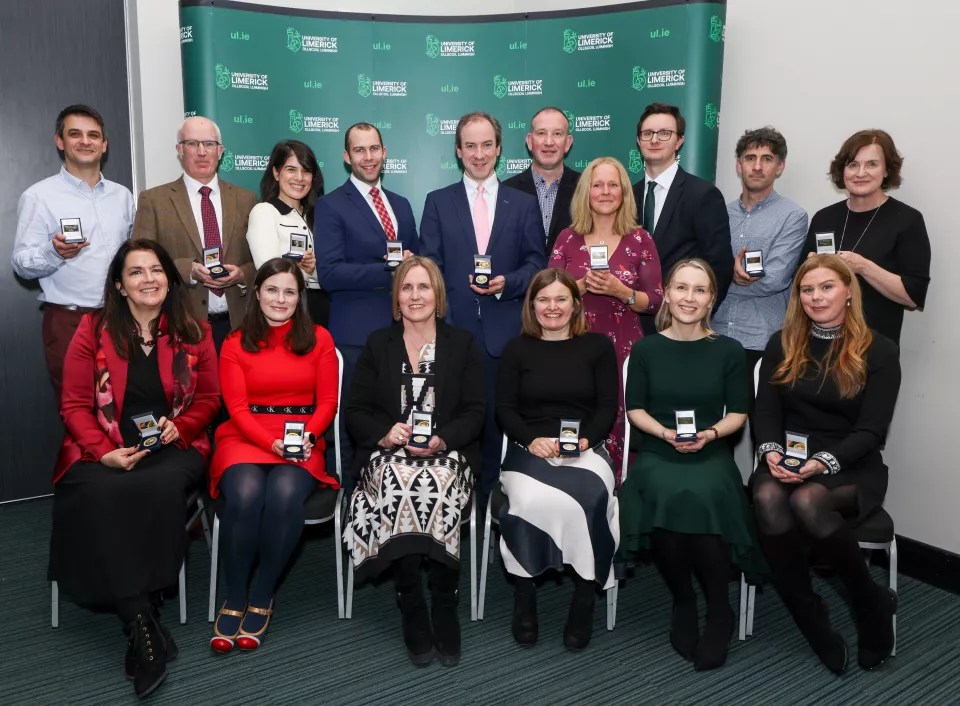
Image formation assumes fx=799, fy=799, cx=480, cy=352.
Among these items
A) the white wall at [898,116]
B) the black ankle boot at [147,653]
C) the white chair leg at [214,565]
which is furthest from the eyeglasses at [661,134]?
the black ankle boot at [147,653]

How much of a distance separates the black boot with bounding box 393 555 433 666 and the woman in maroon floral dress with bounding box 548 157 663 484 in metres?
1.13

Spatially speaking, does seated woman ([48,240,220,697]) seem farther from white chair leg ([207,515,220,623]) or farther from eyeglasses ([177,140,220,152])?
eyeglasses ([177,140,220,152])

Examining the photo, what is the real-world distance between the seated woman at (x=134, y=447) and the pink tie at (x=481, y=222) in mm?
1412

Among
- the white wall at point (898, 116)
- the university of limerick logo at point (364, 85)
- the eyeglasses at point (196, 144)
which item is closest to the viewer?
the white wall at point (898, 116)

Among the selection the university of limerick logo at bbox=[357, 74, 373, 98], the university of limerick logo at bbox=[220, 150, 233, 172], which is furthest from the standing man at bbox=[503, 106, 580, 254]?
the university of limerick logo at bbox=[220, 150, 233, 172]

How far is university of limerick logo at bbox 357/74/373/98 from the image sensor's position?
5.48m

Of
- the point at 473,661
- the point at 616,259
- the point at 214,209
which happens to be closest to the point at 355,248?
the point at 214,209

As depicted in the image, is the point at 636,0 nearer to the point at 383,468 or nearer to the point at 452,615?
the point at 383,468

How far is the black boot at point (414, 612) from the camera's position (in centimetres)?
321

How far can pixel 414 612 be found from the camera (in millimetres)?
3260

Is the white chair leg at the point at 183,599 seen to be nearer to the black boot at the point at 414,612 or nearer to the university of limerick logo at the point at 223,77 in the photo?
the black boot at the point at 414,612

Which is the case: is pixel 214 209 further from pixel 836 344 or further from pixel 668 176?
pixel 836 344

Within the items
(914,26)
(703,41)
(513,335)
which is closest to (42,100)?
(513,335)

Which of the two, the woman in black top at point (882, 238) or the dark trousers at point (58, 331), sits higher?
the woman in black top at point (882, 238)
